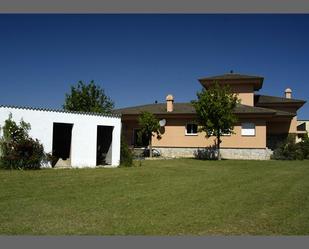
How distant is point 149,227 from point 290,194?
22.0ft

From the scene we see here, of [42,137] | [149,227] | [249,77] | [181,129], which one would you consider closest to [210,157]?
[181,129]

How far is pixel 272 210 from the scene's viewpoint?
10.3 metres

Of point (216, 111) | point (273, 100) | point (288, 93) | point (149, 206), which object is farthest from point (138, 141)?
point (149, 206)

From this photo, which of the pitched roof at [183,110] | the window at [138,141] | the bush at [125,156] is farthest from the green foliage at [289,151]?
the bush at [125,156]

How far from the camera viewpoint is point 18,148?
20031 mm

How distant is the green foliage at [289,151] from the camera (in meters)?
34.8

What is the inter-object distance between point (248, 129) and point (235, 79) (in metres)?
7.23

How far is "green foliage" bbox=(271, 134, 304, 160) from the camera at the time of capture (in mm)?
34844

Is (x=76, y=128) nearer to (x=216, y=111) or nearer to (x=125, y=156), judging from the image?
(x=125, y=156)

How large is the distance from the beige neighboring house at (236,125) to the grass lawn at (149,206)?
18.7 m

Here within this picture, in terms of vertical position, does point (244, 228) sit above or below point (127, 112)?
below

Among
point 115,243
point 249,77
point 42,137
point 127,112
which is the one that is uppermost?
point 249,77

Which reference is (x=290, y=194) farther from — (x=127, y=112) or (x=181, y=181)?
(x=127, y=112)

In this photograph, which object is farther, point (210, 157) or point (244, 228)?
point (210, 157)
